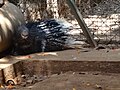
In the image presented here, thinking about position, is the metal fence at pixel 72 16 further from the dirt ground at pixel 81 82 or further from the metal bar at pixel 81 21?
the dirt ground at pixel 81 82

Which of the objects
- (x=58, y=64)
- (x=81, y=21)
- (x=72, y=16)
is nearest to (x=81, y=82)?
(x=58, y=64)

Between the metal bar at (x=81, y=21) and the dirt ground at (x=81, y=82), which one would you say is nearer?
the dirt ground at (x=81, y=82)

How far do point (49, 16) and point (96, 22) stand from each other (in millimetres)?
1020

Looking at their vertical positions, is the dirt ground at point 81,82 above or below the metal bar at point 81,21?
below

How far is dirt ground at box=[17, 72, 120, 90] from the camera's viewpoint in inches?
155

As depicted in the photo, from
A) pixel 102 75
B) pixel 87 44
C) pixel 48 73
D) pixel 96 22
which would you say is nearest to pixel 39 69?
pixel 48 73

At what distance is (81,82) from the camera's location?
4148 mm

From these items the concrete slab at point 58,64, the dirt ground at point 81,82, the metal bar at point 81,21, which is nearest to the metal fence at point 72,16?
the metal bar at point 81,21

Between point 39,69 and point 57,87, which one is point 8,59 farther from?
point 57,87

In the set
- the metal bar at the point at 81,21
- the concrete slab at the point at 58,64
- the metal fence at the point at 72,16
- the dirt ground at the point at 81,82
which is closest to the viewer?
the dirt ground at the point at 81,82

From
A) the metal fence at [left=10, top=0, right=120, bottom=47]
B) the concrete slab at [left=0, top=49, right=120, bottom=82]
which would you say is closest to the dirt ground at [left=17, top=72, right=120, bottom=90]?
the concrete slab at [left=0, top=49, right=120, bottom=82]

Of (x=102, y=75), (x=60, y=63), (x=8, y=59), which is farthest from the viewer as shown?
(x=8, y=59)

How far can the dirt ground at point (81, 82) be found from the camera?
12.9ft

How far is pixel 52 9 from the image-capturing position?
24.8 ft
